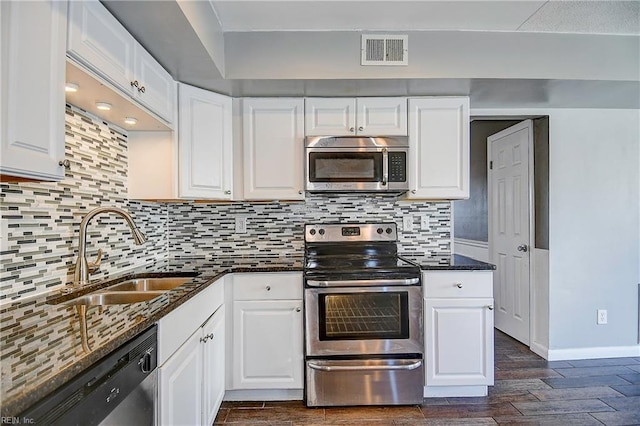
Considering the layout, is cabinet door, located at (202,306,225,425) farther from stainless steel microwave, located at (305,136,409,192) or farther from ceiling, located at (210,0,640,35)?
ceiling, located at (210,0,640,35)

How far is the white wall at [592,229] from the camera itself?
9.66 feet

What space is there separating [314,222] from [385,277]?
0.82 m

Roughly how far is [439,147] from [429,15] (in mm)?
826

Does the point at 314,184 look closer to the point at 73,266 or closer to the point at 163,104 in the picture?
the point at 163,104

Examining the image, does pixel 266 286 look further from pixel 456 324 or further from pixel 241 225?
pixel 456 324

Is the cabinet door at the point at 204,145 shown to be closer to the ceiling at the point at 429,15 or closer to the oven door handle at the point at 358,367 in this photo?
the ceiling at the point at 429,15

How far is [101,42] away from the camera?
141 cm

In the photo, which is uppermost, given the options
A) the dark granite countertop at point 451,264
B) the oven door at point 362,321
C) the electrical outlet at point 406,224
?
the electrical outlet at point 406,224

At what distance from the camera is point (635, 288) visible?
9.81 feet

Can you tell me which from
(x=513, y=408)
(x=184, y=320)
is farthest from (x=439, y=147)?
(x=184, y=320)

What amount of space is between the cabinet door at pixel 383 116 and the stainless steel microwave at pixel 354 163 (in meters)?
0.06

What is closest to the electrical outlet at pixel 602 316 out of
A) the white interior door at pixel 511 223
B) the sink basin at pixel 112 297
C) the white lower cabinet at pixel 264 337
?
the white interior door at pixel 511 223

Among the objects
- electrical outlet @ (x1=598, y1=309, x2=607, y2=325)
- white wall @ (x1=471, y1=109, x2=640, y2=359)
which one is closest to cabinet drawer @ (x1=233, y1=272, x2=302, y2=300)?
white wall @ (x1=471, y1=109, x2=640, y2=359)

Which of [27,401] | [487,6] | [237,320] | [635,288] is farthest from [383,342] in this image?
[635,288]
